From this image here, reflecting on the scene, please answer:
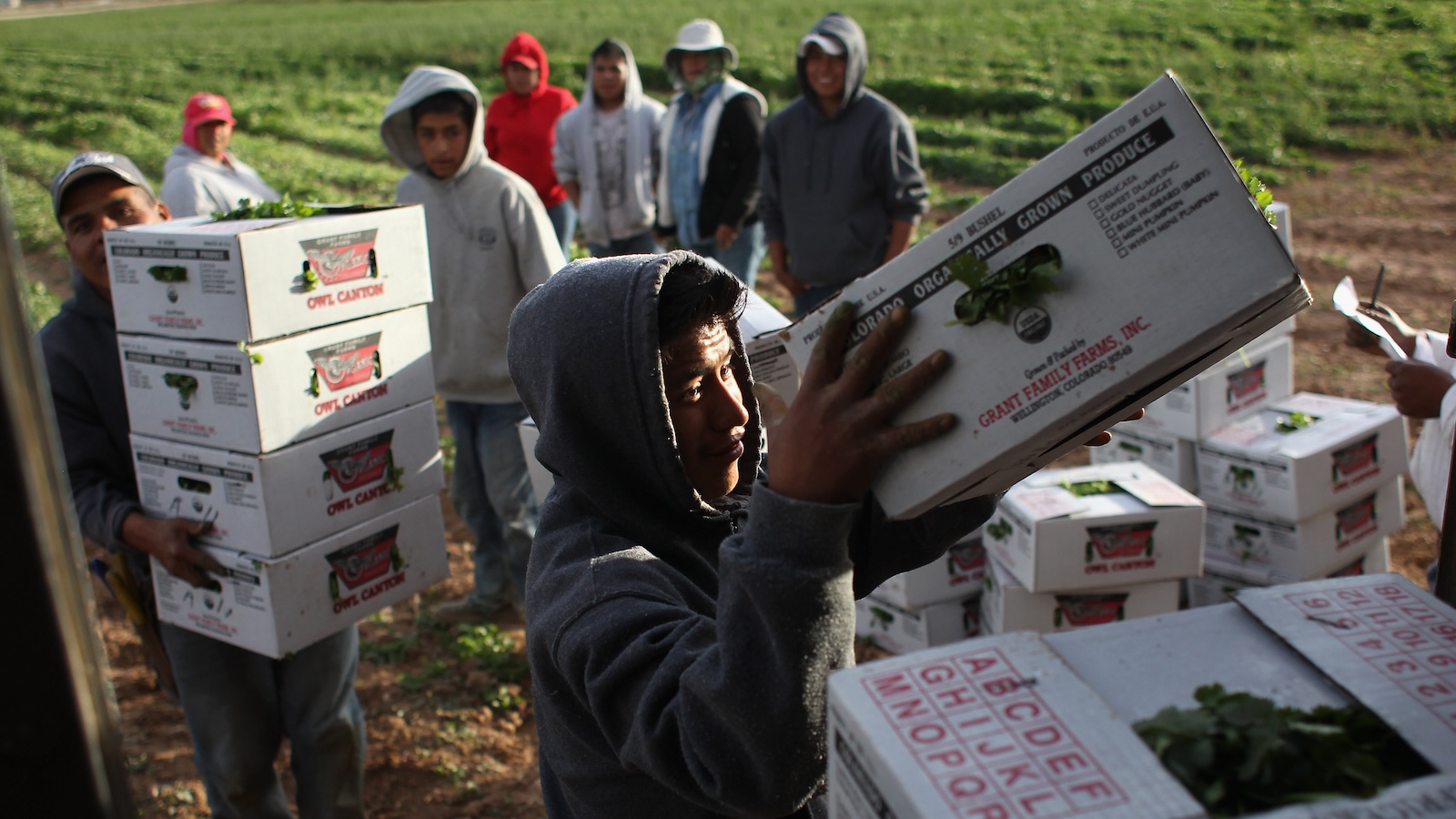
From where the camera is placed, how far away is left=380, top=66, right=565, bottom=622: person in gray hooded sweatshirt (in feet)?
14.3

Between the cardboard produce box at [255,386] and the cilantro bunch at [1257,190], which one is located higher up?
the cilantro bunch at [1257,190]

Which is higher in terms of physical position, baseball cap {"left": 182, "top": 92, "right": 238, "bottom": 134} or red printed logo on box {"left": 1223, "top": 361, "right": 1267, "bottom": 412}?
baseball cap {"left": 182, "top": 92, "right": 238, "bottom": 134}

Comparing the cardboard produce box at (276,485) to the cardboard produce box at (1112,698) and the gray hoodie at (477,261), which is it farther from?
the cardboard produce box at (1112,698)

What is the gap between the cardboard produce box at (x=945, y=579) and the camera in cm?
422

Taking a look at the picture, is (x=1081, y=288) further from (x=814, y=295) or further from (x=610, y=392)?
(x=814, y=295)

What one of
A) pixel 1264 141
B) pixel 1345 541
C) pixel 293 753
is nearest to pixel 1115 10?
pixel 1264 141

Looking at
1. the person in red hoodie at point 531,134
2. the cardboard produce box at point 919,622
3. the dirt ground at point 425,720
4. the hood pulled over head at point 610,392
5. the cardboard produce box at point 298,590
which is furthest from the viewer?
the person in red hoodie at point 531,134

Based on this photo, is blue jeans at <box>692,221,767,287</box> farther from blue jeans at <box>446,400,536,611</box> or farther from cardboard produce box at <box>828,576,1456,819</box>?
cardboard produce box at <box>828,576,1456,819</box>

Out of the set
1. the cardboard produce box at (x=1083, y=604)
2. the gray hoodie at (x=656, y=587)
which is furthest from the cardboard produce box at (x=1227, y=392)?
the gray hoodie at (x=656, y=587)

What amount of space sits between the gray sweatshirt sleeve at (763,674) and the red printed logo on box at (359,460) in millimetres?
2095

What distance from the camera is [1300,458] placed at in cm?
388

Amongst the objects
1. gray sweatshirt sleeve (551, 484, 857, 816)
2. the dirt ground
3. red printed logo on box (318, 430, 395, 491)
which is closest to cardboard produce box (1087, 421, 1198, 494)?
the dirt ground

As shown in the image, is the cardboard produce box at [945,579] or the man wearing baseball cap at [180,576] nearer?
the man wearing baseball cap at [180,576]

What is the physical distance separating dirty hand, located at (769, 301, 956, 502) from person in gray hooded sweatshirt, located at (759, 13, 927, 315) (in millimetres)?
4267
